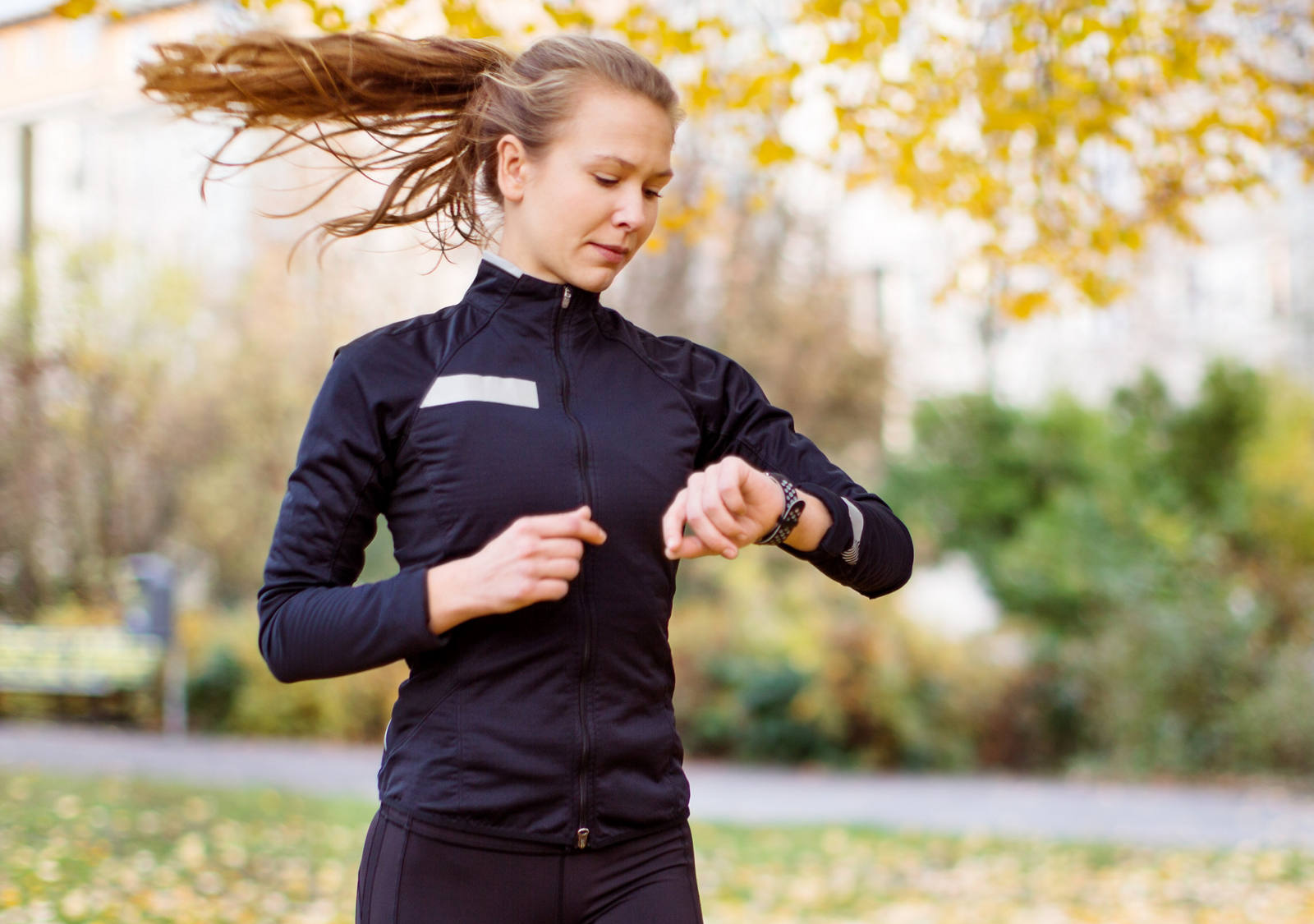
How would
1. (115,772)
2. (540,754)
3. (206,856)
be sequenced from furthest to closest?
1. (115,772)
2. (206,856)
3. (540,754)

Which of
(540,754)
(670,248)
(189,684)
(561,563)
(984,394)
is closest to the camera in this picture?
(561,563)

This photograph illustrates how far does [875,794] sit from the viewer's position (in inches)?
368

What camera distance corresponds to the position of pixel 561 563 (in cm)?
157

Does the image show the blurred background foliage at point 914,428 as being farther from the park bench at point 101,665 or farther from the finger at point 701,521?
the finger at point 701,521

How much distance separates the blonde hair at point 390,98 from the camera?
2113 millimetres

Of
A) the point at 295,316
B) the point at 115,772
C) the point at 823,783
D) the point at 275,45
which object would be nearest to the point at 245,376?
the point at 295,316

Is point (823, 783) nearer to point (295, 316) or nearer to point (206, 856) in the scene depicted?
point (206, 856)

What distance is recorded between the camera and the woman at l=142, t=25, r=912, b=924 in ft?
5.57

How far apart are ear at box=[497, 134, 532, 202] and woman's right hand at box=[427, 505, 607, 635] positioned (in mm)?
598

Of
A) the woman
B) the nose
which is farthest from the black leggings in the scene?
the nose

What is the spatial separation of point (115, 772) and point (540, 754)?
8.88 m

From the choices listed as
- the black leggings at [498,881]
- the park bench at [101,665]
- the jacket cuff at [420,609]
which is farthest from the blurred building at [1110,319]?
the jacket cuff at [420,609]

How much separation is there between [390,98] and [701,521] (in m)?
1.02

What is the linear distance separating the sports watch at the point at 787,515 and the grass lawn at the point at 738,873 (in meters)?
4.53
